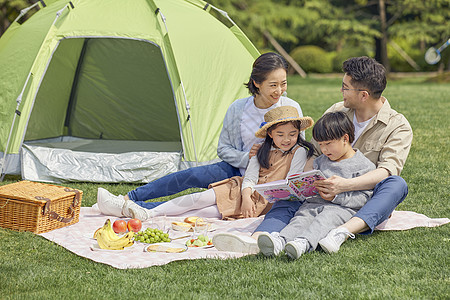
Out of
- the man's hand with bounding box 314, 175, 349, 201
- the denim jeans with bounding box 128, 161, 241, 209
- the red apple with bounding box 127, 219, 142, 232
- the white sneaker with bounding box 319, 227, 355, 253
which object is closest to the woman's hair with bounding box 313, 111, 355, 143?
the man's hand with bounding box 314, 175, 349, 201

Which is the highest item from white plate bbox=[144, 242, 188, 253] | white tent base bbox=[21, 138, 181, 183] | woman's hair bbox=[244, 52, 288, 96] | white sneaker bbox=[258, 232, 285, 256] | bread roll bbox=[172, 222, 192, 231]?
woman's hair bbox=[244, 52, 288, 96]

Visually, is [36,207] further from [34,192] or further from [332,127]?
[332,127]

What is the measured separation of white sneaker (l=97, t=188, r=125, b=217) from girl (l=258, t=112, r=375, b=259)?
4.08 feet

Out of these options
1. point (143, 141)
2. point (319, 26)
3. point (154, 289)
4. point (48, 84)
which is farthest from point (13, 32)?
point (319, 26)

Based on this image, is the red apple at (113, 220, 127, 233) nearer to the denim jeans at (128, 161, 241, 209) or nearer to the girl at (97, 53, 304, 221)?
the girl at (97, 53, 304, 221)

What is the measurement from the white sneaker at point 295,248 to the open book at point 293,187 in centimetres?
38

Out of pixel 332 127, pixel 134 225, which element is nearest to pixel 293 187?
pixel 332 127

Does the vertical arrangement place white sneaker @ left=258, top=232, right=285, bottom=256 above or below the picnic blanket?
above

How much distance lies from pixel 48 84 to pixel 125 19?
1.52 metres

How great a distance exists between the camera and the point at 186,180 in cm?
416

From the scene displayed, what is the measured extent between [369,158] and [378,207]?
1.36ft

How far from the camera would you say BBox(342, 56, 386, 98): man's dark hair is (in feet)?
11.6

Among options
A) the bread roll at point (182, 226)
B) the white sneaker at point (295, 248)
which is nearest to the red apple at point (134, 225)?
the bread roll at point (182, 226)

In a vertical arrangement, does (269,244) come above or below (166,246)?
above
